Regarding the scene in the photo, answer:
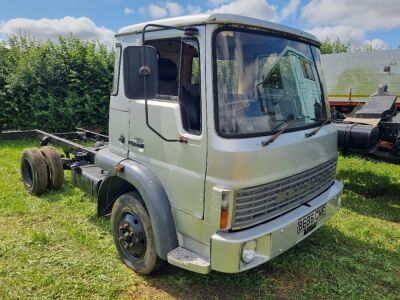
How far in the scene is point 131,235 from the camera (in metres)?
3.40

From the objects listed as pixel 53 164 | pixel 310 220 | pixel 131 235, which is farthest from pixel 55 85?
pixel 310 220

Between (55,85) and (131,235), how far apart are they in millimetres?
8623

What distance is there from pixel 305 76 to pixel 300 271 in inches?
76.5

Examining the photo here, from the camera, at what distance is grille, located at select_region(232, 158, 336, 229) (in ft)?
8.77

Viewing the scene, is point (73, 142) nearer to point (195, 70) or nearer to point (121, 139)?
point (121, 139)

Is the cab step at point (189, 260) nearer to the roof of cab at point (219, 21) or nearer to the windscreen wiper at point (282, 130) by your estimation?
the windscreen wiper at point (282, 130)

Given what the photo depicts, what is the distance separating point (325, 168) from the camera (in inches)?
143

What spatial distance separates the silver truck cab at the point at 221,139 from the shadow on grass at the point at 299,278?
480 millimetres

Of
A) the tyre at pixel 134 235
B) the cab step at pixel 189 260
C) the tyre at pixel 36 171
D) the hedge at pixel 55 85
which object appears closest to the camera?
the cab step at pixel 189 260

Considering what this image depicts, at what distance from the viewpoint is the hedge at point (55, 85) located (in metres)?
10.4

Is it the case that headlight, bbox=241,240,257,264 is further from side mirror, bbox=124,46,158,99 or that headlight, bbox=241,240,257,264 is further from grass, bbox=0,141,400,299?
side mirror, bbox=124,46,158,99

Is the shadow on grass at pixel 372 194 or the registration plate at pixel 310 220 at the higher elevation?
the registration plate at pixel 310 220

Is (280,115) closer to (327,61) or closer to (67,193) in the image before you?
(67,193)

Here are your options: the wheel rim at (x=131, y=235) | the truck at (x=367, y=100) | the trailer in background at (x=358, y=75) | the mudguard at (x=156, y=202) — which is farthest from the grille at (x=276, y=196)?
the trailer in background at (x=358, y=75)
